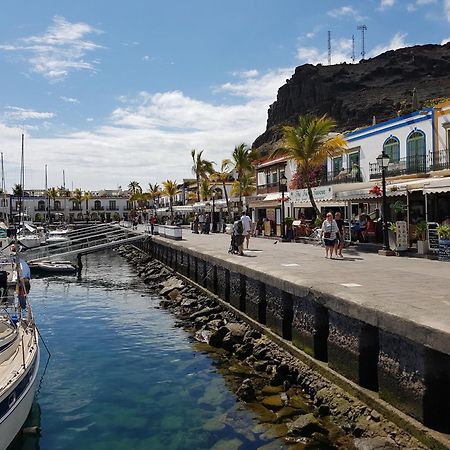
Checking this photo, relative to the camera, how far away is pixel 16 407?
8.57 meters

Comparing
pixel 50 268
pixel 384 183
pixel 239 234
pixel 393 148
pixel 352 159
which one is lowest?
pixel 50 268

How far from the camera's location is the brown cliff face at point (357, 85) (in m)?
110

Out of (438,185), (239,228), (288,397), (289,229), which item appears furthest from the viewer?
(289,229)

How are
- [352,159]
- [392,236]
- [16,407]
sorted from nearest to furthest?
[16,407] → [392,236] → [352,159]

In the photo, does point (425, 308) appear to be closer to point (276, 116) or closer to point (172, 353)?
point (172, 353)

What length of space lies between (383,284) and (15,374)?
326 inches

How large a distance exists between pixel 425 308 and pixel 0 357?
26.6ft

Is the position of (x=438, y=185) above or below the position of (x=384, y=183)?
below

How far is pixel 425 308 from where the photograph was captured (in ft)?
29.7

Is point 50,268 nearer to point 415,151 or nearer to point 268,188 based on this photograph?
point 268,188

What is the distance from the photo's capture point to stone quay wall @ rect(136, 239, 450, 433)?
780cm

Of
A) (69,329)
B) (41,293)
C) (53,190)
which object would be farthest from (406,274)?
(53,190)

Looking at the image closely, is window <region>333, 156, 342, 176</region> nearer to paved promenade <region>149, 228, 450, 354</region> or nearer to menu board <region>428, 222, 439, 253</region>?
paved promenade <region>149, 228, 450, 354</region>

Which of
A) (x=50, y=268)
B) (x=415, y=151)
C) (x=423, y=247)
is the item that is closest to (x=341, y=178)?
(x=415, y=151)
